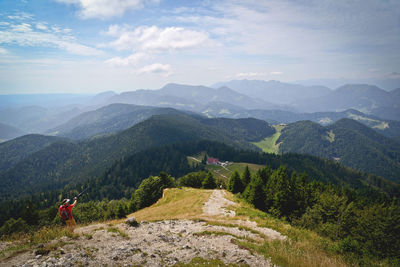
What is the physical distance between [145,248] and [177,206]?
2417cm

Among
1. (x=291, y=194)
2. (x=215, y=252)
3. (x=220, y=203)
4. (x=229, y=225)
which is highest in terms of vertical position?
(x=215, y=252)

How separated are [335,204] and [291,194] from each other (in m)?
7.32

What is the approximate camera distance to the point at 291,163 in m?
190

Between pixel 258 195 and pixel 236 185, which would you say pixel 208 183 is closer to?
pixel 236 185

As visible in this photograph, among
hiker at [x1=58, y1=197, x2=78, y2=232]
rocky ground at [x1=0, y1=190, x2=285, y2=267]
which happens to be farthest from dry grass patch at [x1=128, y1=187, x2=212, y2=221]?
hiker at [x1=58, y1=197, x2=78, y2=232]

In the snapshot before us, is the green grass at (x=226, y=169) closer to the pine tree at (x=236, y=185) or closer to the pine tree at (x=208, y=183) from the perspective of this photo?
the pine tree at (x=208, y=183)

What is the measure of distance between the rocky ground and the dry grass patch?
9.82 meters

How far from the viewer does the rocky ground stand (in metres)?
11.2

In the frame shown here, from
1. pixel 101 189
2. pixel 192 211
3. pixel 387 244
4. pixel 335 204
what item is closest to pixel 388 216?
pixel 387 244

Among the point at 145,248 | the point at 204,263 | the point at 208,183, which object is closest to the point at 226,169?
the point at 208,183

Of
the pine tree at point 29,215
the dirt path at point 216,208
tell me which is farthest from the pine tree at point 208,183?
the pine tree at point 29,215

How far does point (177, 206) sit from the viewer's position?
37688 millimetres

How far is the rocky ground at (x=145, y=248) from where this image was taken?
36.8 feet

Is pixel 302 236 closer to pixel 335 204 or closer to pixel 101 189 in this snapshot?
pixel 335 204
